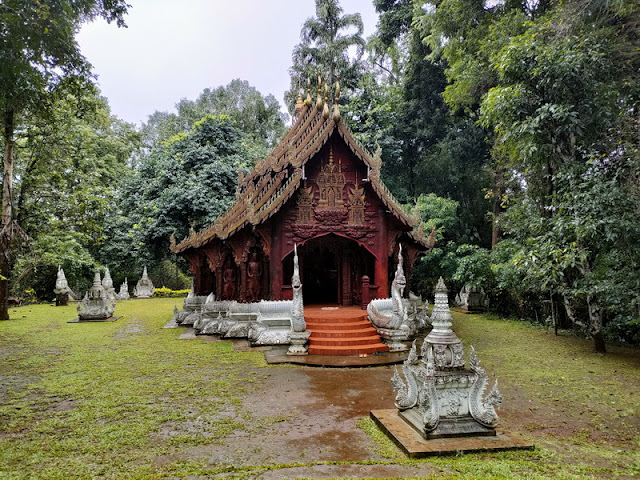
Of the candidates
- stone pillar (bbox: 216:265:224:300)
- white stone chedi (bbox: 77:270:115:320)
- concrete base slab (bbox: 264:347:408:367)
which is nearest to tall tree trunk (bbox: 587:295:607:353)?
concrete base slab (bbox: 264:347:408:367)

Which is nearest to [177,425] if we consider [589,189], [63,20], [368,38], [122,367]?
[122,367]

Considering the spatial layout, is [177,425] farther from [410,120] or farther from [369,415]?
[410,120]

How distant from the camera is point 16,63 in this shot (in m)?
5.86

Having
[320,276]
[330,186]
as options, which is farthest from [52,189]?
[330,186]

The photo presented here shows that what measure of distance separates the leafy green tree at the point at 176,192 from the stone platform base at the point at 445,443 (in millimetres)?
18627

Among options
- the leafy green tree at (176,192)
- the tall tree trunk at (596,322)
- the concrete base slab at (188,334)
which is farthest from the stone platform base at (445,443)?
the leafy green tree at (176,192)

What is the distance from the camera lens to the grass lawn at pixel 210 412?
4039mm

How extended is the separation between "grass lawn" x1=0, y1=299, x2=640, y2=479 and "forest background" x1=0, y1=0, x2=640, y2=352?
76.6 inches

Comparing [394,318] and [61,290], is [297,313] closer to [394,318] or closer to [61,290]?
[394,318]

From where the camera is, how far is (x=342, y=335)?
9.98m

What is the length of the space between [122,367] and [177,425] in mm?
3731

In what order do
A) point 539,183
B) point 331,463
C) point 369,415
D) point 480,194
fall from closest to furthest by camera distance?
point 331,463, point 369,415, point 539,183, point 480,194

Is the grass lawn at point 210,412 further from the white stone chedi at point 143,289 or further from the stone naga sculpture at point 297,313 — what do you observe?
the white stone chedi at point 143,289

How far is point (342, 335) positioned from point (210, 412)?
4660mm
